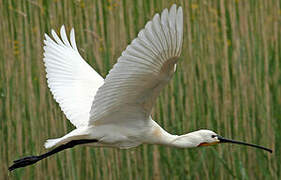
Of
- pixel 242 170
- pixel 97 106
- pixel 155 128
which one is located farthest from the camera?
pixel 242 170

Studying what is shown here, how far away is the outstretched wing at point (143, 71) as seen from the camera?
268 centimetres

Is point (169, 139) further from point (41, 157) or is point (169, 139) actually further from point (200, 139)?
point (41, 157)

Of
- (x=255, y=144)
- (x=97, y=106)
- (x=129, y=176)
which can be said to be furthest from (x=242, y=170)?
(x=97, y=106)

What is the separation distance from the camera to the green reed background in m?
3.99

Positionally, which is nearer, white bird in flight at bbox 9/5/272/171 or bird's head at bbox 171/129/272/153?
white bird in flight at bbox 9/5/272/171

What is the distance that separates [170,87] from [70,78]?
0.60 meters

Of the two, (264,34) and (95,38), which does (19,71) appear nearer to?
(95,38)

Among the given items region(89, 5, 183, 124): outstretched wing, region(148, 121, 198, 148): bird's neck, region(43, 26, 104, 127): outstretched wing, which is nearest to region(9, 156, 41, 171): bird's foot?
region(43, 26, 104, 127): outstretched wing

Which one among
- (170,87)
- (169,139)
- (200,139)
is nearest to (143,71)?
(169,139)

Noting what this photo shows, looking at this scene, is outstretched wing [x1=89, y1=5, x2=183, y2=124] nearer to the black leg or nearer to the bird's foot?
the black leg

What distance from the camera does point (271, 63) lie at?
4098mm

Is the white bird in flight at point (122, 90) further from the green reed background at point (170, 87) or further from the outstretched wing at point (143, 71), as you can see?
the green reed background at point (170, 87)

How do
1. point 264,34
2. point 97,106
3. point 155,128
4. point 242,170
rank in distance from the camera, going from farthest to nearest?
point 264,34 → point 242,170 → point 155,128 → point 97,106

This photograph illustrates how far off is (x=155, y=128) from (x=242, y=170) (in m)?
0.68
